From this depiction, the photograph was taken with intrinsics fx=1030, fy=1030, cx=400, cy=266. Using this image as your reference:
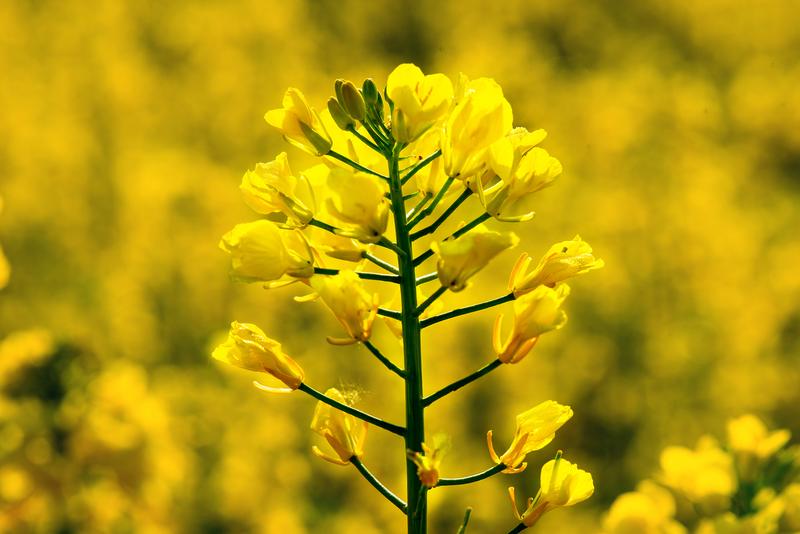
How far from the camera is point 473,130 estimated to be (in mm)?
1150

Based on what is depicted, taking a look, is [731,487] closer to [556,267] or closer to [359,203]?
[556,267]

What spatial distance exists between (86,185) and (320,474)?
2672 mm

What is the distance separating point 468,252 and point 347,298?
14cm

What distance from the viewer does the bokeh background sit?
2.57 metres

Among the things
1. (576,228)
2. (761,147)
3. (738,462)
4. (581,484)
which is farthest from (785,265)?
(581,484)

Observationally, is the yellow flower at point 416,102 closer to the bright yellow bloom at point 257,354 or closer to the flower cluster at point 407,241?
the flower cluster at point 407,241

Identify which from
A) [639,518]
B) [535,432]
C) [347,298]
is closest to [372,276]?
[347,298]

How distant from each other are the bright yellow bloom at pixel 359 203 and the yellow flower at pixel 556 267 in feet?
0.56

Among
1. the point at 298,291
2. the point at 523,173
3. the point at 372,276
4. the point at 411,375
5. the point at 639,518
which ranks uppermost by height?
the point at 523,173

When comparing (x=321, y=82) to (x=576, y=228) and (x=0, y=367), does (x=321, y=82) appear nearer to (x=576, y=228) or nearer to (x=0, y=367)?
(x=576, y=228)

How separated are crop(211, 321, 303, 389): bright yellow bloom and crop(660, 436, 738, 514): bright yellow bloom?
0.82 meters

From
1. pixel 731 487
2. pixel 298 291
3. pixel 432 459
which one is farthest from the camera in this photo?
pixel 298 291

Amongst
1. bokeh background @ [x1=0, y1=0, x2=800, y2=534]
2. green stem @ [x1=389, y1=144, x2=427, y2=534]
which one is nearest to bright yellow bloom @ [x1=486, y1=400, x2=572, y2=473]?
green stem @ [x1=389, y1=144, x2=427, y2=534]

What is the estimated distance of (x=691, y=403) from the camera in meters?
4.21
